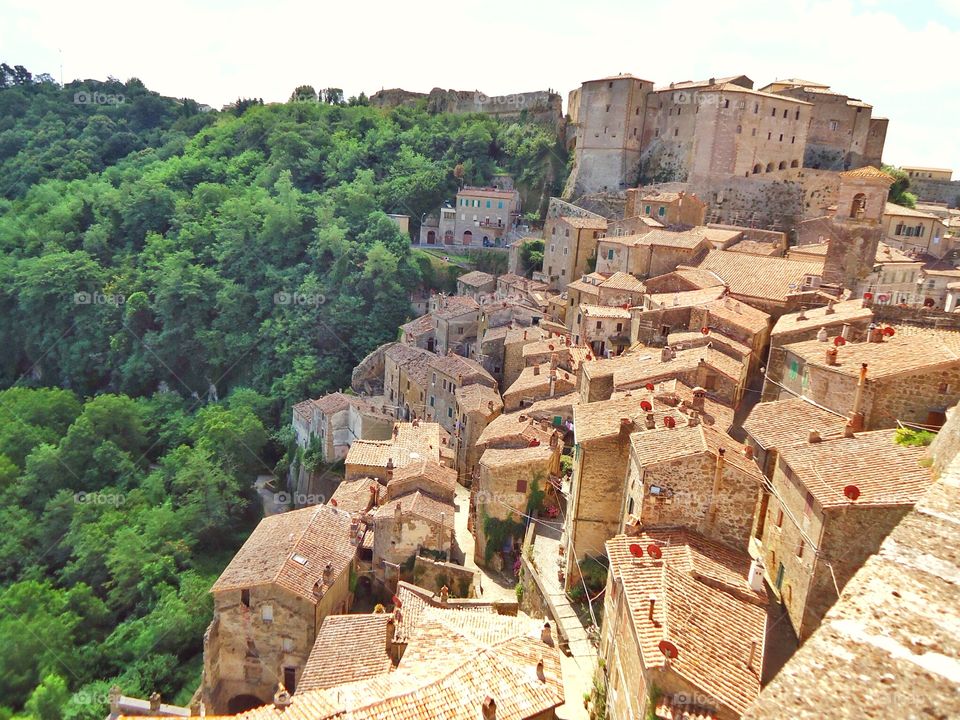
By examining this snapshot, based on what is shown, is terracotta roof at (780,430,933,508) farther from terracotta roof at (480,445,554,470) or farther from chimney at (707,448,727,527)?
terracotta roof at (480,445,554,470)

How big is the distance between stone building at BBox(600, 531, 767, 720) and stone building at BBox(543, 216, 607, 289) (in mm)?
33170

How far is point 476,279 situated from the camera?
49812mm

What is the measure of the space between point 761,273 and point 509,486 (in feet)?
53.2

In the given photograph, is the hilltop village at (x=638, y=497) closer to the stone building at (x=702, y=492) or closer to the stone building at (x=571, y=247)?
the stone building at (x=702, y=492)

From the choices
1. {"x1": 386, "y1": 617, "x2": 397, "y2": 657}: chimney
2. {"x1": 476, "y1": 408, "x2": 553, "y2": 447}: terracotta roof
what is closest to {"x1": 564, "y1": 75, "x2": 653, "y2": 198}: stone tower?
{"x1": 476, "y1": 408, "x2": 553, "y2": 447}: terracotta roof

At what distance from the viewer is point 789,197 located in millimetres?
47906

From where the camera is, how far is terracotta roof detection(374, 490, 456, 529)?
76.9 feet

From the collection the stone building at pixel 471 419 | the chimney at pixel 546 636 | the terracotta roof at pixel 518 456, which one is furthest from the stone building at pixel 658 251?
the chimney at pixel 546 636

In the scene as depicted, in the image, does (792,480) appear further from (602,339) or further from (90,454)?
(90,454)

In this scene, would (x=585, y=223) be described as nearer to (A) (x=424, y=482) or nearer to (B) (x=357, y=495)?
(A) (x=424, y=482)

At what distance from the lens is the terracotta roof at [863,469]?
12.2 meters

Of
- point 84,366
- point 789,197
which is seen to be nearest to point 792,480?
point 789,197

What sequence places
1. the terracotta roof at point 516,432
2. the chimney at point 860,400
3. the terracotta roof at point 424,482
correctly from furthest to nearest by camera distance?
the terracotta roof at point 516,432, the terracotta roof at point 424,482, the chimney at point 860,400

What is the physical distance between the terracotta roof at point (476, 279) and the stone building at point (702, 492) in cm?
3455
